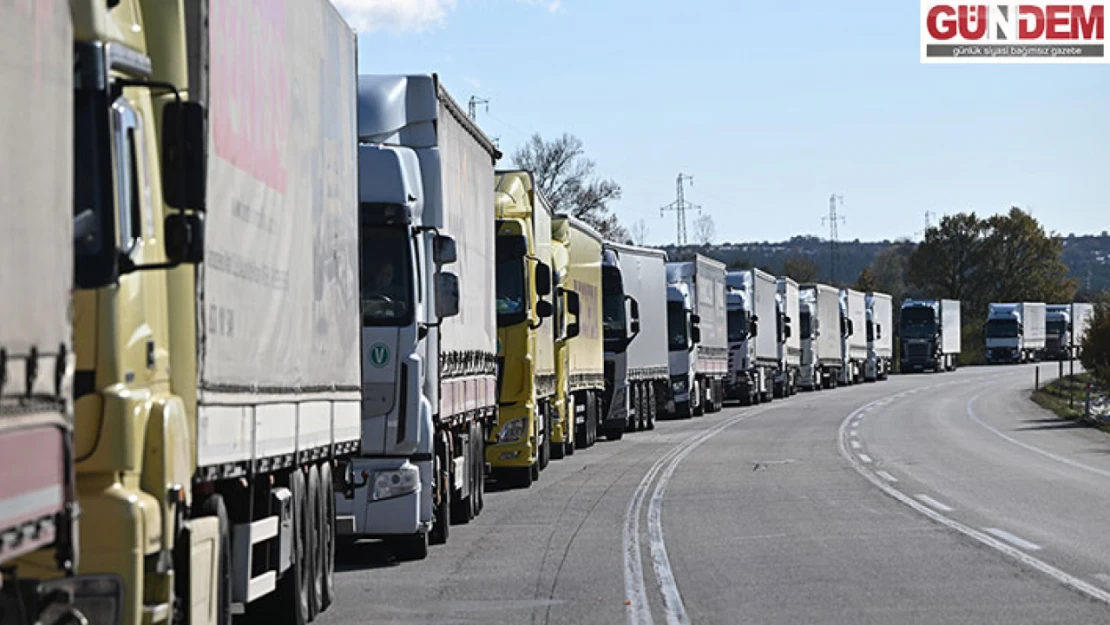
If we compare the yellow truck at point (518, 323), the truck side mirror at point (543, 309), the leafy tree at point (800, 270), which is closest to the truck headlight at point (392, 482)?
the yellow truck at point (518, 323)

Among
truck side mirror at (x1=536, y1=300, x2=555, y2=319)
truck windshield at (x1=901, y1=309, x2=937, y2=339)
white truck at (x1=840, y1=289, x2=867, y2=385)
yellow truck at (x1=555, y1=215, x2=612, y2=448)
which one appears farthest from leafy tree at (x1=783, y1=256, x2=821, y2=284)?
truck side mirror at (x1=536, y1=300, x2=555, y2=319)

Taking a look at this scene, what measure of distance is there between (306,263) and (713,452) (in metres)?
22.7

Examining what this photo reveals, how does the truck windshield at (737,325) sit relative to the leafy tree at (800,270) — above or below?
below

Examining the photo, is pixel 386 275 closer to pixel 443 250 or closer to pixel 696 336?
pixel 443 250

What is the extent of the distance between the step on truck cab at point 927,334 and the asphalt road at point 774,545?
226ft

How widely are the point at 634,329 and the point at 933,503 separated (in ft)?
63.0

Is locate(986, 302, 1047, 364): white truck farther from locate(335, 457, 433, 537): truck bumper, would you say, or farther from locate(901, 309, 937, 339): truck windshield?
locate(335, 457, 433, 537): truck bumper

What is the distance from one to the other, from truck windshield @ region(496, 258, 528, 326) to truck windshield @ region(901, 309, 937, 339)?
79866 mm

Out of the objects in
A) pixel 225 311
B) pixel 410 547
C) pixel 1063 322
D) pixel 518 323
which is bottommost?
pixel 410 547

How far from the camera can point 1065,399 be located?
60.1 meters

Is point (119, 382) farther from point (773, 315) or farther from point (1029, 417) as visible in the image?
point (773, 315)

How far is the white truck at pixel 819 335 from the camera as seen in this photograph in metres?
76.5

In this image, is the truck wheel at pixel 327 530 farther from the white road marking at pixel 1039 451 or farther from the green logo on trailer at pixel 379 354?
the white road marking at pixel 1039 451

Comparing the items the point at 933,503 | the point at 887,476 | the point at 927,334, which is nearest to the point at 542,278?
the point at 887,476
